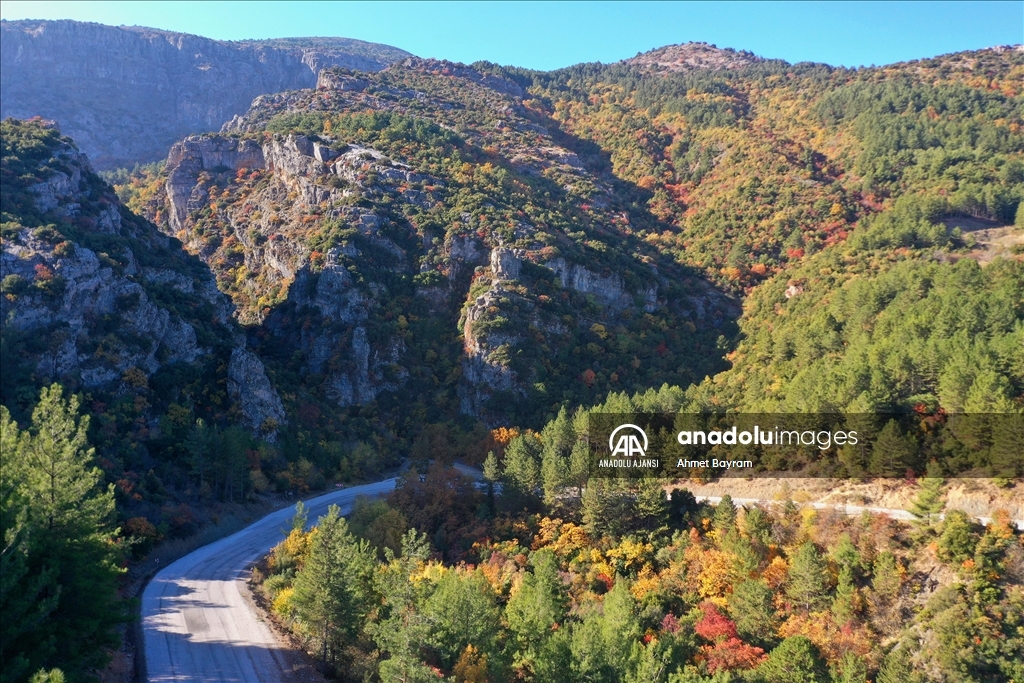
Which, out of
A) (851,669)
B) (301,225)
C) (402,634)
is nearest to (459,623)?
(402,634)

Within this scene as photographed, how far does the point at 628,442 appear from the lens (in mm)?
45906

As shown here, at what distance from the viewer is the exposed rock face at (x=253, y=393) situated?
5897 cm

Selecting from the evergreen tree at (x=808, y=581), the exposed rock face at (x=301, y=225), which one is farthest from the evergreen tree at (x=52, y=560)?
the exposed rock face at (x=301, y=225)

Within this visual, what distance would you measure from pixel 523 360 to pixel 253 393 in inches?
1147

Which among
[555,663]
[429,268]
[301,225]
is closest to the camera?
[555,663]

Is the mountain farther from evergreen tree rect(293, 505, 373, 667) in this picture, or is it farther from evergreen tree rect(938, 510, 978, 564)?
evergreen tree rect(938, 510, 978, 564)

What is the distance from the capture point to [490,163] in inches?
4203

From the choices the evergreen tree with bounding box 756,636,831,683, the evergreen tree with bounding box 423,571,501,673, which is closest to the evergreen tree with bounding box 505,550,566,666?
the evergreen tree with bounding box 423,571,501,673

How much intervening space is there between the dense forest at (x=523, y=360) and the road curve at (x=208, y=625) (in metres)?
2.16

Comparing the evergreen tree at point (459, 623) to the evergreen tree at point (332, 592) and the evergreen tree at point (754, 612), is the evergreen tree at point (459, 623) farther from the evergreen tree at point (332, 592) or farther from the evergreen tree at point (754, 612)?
the evergreen tree at point (754, 612)

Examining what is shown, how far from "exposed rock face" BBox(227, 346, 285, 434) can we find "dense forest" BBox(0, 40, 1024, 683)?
1.07ft

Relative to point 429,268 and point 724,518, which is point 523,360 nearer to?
point 429,268

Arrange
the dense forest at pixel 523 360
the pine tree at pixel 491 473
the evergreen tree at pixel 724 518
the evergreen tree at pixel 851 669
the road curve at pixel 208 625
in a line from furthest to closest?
1. the pine tree at pixel 491 473
2. the evergreen tree at pixel 724 518
3. the road curve at pixel 208 625
4. the dense forest at pixel 523 360
5. the evergreen tree at pixel 851 669

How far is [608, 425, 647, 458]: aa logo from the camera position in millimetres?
45000
